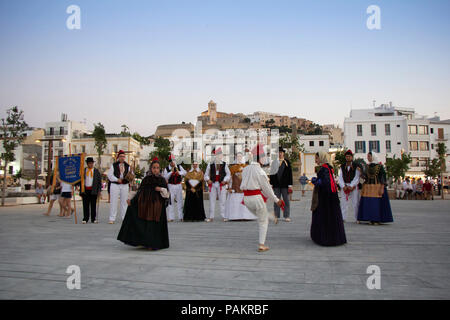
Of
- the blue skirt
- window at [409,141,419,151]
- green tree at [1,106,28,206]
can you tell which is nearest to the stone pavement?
the blue skirt

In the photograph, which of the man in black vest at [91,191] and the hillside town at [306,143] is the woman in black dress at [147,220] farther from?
the hillside town at [306,143]

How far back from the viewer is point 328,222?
20.2ft

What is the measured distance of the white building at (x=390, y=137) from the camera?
5700cm

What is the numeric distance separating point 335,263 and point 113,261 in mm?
3197

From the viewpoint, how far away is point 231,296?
11.0 ft

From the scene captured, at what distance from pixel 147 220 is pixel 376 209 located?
6120mm

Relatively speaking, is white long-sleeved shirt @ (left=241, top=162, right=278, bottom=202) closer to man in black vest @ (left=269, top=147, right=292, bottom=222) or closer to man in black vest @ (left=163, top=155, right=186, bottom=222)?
man in black vest @ (left=269, top=147, right=292, bottom=222)

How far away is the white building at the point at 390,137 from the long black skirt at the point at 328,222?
5411 cm

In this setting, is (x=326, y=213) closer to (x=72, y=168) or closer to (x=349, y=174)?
(x=349, y=174)

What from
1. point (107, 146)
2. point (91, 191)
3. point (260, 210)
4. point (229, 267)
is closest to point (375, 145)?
point (107, 146)

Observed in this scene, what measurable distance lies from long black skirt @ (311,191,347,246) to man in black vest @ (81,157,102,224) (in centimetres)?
719

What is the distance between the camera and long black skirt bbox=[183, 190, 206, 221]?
10594 millimetres

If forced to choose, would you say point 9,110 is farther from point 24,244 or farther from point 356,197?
point 356,197
